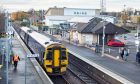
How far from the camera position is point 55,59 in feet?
79.9

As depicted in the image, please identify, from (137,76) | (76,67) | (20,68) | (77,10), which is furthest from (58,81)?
(77,10)

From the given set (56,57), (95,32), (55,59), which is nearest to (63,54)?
(56,57)

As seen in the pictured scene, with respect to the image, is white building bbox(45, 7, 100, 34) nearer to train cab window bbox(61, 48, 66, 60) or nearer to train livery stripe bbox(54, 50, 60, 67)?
train cab window bbox(61, 48, 66, 60)

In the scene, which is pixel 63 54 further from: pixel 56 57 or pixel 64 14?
pixel 64 14

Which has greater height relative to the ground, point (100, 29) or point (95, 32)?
point (100, 29)

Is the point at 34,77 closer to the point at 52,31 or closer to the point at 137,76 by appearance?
the point at 137,76

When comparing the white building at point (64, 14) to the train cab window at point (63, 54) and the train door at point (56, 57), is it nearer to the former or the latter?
the train cab window at point (63, 54)

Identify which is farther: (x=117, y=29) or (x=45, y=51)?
(x=117, y=29)

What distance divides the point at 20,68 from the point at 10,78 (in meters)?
4.69

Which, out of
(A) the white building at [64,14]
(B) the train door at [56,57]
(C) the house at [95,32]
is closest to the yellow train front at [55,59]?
(B) the train door at [56,57]

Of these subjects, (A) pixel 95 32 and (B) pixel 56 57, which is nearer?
(B) pixel 56 57

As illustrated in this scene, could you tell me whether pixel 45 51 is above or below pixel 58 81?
above

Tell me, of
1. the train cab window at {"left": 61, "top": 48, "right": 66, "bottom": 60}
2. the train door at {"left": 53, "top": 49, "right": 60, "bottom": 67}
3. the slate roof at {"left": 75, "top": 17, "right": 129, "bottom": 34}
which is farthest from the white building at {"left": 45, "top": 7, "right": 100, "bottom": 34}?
the train door at {"left": 53, "top": 49, "right": 60, "bottom": 67}

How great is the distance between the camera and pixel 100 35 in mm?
49031
